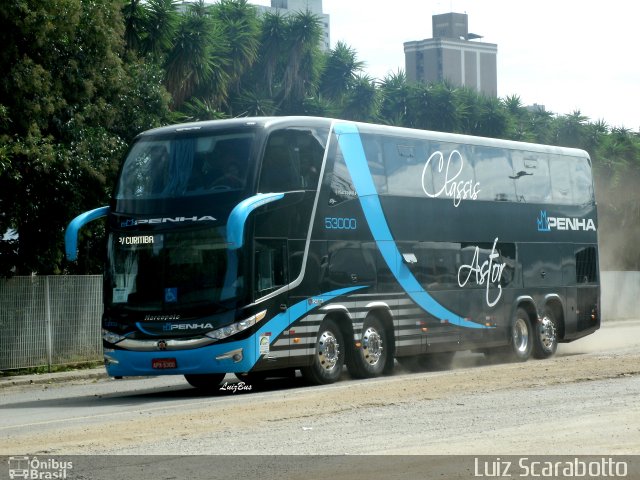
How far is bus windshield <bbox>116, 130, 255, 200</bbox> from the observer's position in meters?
18.6

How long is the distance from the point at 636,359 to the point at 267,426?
10.9m

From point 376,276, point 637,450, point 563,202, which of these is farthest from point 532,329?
point 637,450

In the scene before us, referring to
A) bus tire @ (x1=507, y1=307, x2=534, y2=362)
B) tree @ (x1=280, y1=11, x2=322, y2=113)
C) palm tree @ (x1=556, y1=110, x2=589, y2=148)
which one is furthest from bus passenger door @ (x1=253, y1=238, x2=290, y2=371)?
palm tree @ (x1=556, y1=110, x2=589, y2=148)

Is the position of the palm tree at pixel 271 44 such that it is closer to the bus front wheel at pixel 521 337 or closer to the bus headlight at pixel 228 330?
the bus front wheel at pixel 521 337

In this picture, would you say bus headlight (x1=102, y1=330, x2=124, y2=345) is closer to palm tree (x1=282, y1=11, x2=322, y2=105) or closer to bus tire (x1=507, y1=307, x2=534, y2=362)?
bus tire (x1=507, y1=307, x2=534, y2=362)

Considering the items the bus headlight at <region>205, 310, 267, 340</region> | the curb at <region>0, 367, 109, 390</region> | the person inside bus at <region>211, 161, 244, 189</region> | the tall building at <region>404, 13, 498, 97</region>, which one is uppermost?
the tall building at <region>404, 13, 498, 97</region>

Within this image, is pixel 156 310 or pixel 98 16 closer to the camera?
pixel 156 310

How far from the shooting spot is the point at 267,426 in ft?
44.7

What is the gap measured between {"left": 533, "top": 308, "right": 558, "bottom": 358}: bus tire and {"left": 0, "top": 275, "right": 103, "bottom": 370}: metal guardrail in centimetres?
948

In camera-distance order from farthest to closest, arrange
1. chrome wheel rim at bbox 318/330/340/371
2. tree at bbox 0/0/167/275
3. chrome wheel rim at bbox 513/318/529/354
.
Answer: chrome wheel rim at bbox 513/318/529/354 < tree at bbox 0/0/167/275 < chrome wheel rim at bbox 318/330/340/371

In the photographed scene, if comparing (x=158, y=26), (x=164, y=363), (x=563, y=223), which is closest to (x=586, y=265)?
(x=563, y=223)

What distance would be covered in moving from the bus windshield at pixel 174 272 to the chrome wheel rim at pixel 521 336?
8.92 m

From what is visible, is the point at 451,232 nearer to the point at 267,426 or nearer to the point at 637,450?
the point at 267,426

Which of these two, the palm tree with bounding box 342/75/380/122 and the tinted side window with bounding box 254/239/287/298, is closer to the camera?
the tinted side window with bounding box 254/239/287/298
